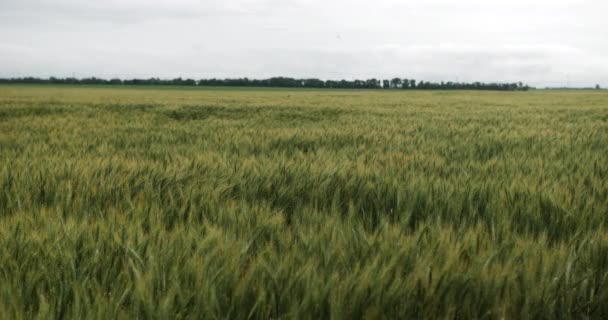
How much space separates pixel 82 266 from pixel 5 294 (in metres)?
0.21

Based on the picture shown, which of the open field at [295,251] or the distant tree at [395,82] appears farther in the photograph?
the distant tree at [395,82]

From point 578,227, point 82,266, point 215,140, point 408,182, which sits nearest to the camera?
point 82,266

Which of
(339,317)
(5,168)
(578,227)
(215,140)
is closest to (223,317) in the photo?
(339,317)

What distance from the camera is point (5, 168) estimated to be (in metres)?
2.66

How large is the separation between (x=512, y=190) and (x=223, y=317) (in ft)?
6.03

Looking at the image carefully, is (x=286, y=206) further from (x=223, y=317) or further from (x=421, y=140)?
(x=421, y=140)

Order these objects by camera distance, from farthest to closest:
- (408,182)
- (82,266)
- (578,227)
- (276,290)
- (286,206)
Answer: (408,182) → (286,206) → (578,227) → (82,266) → (276,290)

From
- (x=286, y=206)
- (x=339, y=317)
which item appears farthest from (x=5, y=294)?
(x=286, y=206)

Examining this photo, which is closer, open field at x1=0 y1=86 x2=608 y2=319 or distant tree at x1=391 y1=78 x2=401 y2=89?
open field at x1=0 y1=86 x2=608 y2=319

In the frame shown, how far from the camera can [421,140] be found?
5355 millimetres

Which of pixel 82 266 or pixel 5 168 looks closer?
pixel 82 266

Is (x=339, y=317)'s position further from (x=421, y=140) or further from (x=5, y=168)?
(x=421, y=140)

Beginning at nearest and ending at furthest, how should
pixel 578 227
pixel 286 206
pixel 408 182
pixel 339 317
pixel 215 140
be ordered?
pixel 339 317, pixel 578 227, pixel 286 206, pixel 408 182, pixel 215 140

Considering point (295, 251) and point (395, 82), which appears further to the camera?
point (395, 82)
